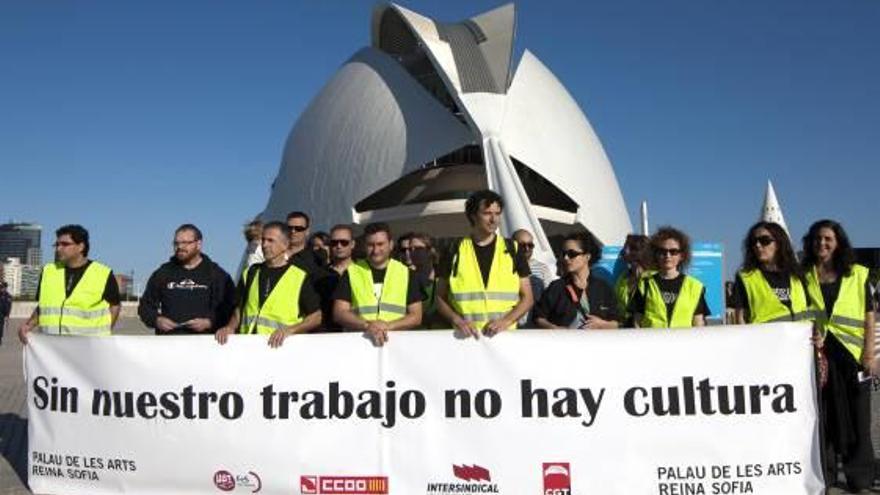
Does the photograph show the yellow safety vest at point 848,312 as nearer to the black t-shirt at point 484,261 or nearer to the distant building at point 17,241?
the black t-shirt at point 484,261

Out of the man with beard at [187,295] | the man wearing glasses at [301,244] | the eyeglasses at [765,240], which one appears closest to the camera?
the eyeglasses at [765,240]

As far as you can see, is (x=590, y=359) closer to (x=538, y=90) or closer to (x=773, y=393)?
(x=773, y=393)

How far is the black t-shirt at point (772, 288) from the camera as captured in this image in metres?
4.45

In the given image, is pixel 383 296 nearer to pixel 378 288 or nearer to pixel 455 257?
pixel 378 288

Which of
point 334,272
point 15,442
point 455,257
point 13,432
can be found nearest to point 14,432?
point 13,432

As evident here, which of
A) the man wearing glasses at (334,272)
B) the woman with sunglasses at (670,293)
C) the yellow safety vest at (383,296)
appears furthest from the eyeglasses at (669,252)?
the man wearing glasses at (334,272)

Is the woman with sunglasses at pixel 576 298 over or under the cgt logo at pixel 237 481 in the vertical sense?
over

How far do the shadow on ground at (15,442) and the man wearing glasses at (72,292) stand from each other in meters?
0.98

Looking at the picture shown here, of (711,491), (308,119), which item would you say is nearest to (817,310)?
(711,491)

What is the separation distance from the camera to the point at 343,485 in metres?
4.02

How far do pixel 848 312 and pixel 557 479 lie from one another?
2.18 meters

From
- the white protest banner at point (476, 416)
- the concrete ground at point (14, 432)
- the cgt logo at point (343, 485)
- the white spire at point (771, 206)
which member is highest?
the white spire at point (771, 206)

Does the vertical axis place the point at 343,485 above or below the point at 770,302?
below

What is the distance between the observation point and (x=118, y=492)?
4277mm
